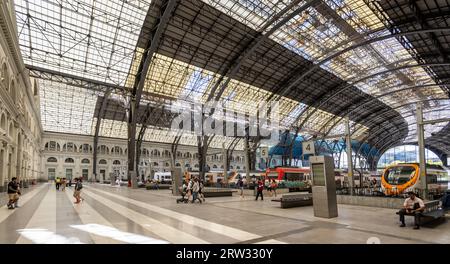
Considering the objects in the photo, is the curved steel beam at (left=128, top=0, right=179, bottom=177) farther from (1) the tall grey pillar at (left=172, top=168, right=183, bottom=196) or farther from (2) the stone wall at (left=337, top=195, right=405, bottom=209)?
(2) the stone wall at (left=337, top=195, right=405, bottom=209)

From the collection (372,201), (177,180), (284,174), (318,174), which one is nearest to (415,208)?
(318,174)

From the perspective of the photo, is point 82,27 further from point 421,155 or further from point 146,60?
point 421,155

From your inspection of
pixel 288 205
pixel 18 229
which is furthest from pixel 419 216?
pixel 18 229

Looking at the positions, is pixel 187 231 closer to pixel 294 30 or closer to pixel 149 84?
pixel 294 30

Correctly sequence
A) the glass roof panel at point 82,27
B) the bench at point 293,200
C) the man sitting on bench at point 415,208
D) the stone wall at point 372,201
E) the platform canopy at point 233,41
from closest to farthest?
the man sitting on bench at point 415,208, the bench at point 293,200, the stone wall at point 372,201, the platform canopy at point 233,41, the glass roof panel at point 82,27

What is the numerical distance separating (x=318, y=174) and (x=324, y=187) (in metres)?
0.61

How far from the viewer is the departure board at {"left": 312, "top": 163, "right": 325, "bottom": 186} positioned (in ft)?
41.0

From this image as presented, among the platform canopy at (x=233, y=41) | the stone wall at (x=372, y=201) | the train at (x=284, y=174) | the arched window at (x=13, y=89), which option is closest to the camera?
the stone wall at (x=372, y=201)

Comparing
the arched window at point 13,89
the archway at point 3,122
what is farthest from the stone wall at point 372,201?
the arched window at point 13,89

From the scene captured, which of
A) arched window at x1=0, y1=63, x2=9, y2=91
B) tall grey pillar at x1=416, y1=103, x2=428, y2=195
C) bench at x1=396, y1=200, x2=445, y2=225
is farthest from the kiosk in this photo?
arched window at x1=0, y1=63, x2=9, y2=91

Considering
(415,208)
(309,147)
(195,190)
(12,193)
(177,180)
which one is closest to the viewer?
(415,208)

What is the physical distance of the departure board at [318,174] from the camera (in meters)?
12.5

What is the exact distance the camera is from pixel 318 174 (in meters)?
12.7

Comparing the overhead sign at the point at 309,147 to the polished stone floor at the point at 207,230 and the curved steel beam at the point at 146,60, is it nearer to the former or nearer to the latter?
the polished stone floor at the point at 207,230
